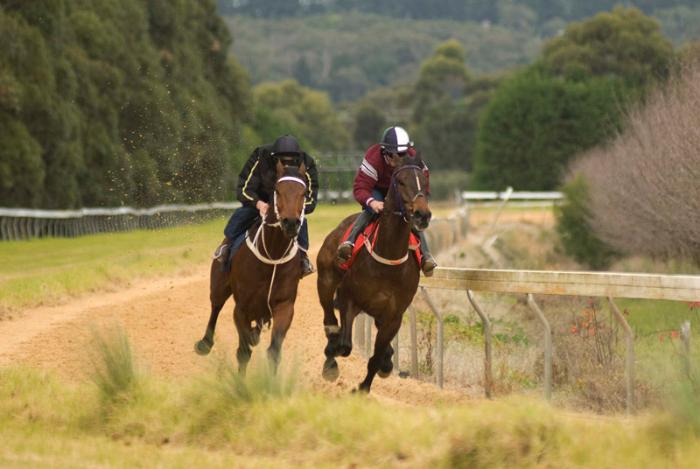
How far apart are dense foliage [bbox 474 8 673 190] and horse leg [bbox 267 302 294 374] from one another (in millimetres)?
70006

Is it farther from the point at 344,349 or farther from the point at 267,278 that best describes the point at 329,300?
the point at 267,278

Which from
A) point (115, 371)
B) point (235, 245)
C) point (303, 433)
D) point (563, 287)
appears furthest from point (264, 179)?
point (303, 433)

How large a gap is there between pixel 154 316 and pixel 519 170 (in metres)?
70.9

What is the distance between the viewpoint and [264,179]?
40.2 ft

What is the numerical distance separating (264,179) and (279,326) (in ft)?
4.24

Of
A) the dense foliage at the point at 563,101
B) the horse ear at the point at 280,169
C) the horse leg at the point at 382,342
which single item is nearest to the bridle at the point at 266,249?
the horse ear at the point at 280,169

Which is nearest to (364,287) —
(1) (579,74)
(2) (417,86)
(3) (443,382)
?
(3) (443,382)

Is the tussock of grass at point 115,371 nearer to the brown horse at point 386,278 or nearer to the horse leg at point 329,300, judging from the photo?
the brown horse at point 386,278

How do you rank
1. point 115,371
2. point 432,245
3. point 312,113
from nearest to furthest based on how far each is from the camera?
point 115,371 < point 432,245 < point 312,113

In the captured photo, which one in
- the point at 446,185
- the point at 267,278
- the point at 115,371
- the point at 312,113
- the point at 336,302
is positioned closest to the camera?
the point at 115,371

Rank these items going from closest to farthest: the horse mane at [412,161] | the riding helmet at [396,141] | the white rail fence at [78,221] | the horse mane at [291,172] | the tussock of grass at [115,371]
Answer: the tussock of grass at [115,371], the horse mane at [291,172], the horse mane at [412,161], the riding helmet at [396,141], the white rail fence at [78,221]

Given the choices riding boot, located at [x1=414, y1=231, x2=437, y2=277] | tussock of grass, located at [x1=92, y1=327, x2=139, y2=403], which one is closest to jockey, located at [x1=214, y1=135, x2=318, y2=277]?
riding boot, located at [x1=414, y1=231, x2=437, y2=277]

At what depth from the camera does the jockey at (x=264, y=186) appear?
471 inches

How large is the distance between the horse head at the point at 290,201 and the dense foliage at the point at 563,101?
2774 inches
